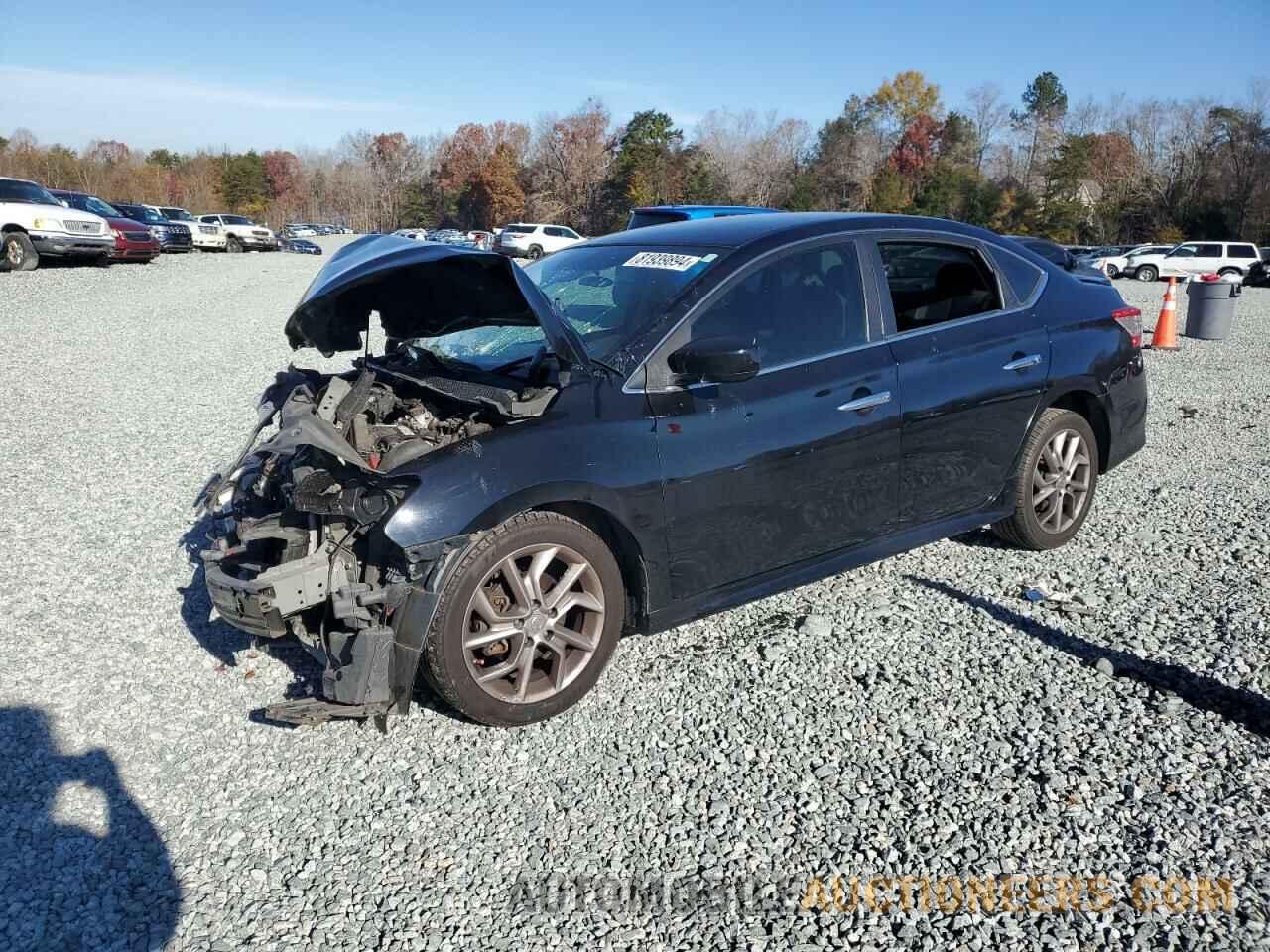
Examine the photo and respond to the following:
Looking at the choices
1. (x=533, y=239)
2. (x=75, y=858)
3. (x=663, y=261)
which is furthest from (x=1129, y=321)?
(x=533, y=239)

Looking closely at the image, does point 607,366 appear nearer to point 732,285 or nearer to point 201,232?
point 732,285

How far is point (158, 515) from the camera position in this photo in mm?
5895

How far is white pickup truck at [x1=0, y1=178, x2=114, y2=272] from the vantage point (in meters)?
19.1

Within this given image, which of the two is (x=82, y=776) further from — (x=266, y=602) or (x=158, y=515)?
(x=158, y=515)

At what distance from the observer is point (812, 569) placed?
418 centimetres

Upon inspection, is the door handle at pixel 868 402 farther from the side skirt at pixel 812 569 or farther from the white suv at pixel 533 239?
the white suv at pixel 533 239

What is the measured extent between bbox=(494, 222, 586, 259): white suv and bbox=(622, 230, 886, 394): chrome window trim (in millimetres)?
36659

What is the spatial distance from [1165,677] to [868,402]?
164 cm

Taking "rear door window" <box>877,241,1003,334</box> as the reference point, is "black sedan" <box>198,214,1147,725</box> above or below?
below

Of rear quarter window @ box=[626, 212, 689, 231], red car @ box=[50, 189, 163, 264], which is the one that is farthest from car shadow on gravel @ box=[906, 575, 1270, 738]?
red car @ box=[50, 189, 163, 264]

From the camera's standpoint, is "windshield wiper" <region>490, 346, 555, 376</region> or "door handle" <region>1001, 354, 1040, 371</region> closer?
"windshield wiper" <region>490, 346, 555, 376</region>

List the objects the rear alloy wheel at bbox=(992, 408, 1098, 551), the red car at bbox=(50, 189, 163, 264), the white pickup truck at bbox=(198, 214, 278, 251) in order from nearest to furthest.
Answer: the rear alloy wheel at bbox=(992, 408, 1098, 551), the red car at bbox=(50, 189, 163, 264), the white pickup truck at bbox=(198, 214, 278, 251)

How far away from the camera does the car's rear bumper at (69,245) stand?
19594mm

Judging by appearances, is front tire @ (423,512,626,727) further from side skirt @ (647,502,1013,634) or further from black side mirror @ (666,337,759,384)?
black side mirror @ (666,337,759,384)
